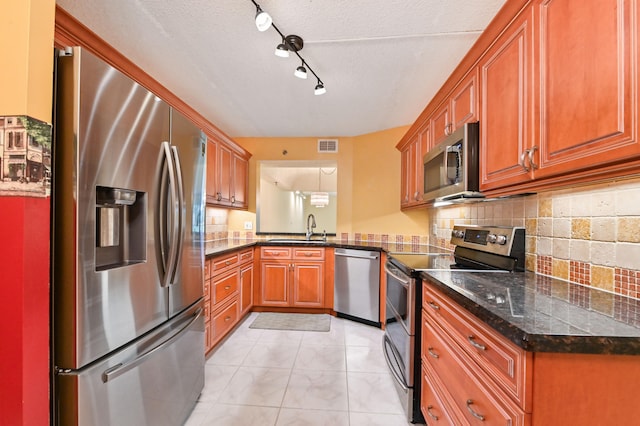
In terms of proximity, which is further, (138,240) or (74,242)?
(138,240)

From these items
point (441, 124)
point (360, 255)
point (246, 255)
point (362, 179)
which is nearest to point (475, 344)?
point (441, 124)

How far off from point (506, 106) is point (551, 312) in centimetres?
98

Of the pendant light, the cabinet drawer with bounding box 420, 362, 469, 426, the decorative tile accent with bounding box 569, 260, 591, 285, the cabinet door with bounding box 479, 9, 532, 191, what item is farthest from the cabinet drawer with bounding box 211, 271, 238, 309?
the pendant light

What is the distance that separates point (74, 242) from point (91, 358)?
45 centimetres

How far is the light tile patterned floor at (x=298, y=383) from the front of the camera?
1.68 m

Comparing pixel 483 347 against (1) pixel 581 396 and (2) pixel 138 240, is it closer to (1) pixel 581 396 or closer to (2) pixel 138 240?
(1) pixel 581 396

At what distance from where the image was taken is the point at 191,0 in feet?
4.87

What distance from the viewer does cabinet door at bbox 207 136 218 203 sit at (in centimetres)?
285

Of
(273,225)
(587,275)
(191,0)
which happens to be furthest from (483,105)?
(273,225)

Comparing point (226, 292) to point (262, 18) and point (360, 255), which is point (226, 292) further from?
point (262, 18)

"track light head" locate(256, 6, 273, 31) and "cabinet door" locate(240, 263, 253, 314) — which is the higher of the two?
"track light head" locate(256, 6, 273, 31)

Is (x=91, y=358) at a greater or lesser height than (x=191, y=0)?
lesser

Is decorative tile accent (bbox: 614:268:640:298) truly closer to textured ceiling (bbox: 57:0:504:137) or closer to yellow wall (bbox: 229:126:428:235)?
textured ceiling (bbox: 57:0:504:137)

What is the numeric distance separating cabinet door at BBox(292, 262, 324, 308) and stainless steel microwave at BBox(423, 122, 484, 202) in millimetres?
1866
